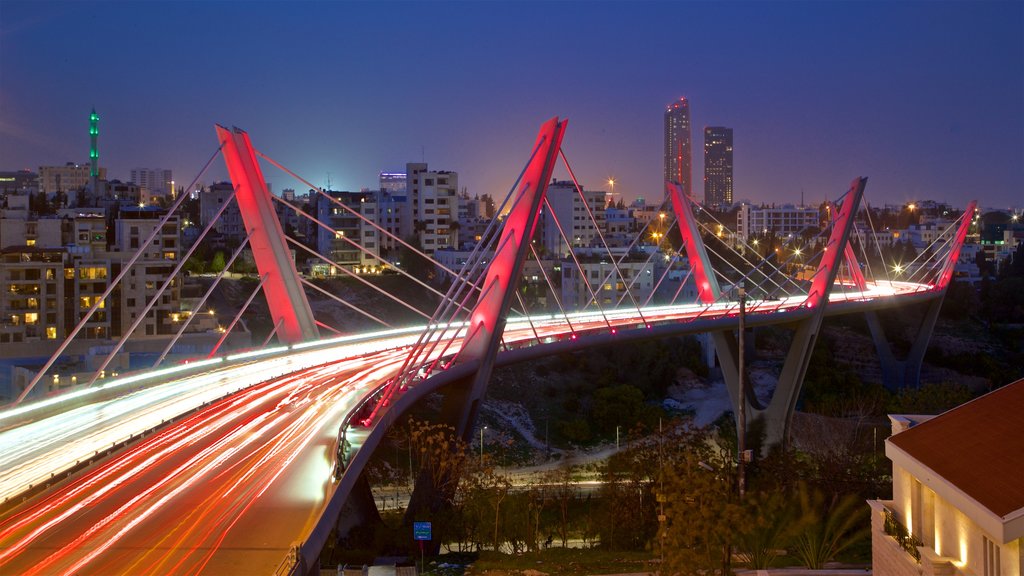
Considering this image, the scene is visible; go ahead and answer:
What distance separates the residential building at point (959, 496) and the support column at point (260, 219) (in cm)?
1152

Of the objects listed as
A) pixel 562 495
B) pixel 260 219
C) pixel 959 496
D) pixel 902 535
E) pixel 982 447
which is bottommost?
pixel 562 495

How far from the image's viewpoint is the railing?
31.7 feet

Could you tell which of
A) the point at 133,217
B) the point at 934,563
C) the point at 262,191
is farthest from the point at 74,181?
the point at 934,563

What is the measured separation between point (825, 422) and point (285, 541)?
968 inches

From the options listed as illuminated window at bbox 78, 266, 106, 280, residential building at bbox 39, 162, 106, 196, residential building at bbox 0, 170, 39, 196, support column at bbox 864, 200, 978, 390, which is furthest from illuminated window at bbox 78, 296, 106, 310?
residential building at bbox 39, 162, 106, 196

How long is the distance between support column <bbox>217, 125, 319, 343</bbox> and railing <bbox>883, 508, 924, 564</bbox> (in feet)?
37.9

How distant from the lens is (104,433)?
13039mm

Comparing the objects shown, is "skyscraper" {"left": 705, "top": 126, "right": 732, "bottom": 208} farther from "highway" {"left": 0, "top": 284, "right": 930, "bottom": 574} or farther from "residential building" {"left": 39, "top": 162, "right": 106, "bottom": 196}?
A: "highway" {"left": 0, "top": 284, "right": 930, "bottom": 574}

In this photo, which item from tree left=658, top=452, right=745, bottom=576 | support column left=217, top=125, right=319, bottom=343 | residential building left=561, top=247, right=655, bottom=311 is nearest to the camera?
tree left=658, top=452, right=745, bottom=576

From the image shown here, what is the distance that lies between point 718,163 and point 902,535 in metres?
184

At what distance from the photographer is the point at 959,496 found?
8.95 meters

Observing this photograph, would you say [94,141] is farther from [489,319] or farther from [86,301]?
[489,319]

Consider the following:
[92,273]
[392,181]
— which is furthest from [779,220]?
[92,273]

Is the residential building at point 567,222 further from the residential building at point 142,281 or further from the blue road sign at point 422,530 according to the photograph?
the blue road sign at point 422,530
